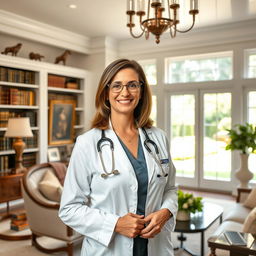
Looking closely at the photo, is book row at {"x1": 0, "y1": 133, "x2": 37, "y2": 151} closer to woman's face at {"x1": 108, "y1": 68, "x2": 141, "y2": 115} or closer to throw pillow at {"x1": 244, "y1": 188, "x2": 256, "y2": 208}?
A: throw pillow at {"x1": 244, "y1": 188, "x2": 256, "y2": 208}

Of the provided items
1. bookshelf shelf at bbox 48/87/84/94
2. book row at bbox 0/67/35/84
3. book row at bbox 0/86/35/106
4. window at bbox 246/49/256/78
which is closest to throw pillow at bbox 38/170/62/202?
book row at bbox 0/86/35/106

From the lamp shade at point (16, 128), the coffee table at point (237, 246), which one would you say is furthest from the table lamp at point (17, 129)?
the coffee table at point (237, 246)

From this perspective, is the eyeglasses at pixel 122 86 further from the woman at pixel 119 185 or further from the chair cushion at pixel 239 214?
the chair cushion at pixel 239 214

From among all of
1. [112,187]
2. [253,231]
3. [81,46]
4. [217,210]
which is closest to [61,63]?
[81,46]

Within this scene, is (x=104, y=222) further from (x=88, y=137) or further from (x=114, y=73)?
(x=114, y=73)

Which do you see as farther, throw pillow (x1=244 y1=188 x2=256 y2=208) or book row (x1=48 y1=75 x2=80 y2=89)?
book row (x1=48 y1=75 x2=80 y2=89)

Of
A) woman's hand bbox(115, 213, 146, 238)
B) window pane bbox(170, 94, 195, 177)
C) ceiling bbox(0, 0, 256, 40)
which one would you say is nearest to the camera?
woman's hand bbox(115, 213, 146, 238)

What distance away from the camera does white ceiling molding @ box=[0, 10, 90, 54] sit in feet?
17.4

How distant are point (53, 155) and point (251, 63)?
173 inches

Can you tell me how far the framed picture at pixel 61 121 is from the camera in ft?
20.5

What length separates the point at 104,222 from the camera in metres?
→ 1.25

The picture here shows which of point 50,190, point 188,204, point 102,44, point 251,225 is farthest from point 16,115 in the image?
point 251,225

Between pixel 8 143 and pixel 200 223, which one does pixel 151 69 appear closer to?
pixel 8 143

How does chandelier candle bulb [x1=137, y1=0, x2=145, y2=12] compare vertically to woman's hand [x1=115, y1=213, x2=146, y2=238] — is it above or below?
above
